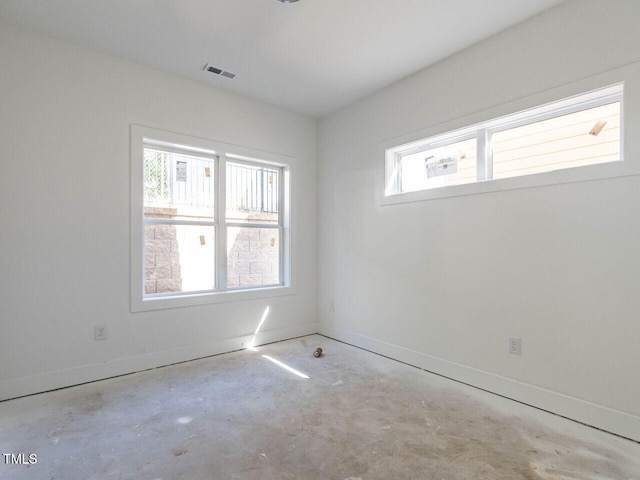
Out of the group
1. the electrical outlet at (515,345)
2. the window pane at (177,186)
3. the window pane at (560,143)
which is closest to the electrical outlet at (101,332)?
the window pane at (177,186)

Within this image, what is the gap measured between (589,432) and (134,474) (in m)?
2.58

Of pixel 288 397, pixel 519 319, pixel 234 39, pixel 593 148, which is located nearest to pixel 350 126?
pixel 234 39

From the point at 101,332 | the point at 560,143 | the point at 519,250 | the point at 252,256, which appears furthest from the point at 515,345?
the point at 101,332

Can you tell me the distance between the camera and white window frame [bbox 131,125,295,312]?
297 centimetres

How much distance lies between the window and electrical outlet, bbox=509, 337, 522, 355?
124 centimetres

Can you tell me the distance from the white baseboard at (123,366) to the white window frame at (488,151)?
209 centimetres

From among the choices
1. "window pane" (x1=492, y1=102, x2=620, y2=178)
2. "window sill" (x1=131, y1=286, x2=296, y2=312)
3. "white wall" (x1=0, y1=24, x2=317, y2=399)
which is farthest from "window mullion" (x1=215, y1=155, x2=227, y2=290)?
"window pane" (x1=492, y1=102, x2=620, y2=178)

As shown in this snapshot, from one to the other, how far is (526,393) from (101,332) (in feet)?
11.1

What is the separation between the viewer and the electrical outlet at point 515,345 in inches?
96.1

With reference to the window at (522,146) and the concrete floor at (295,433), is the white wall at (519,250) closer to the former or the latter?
the window at (522,146)

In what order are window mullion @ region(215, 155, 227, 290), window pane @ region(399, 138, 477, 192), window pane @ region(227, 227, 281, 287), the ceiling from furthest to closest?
window pane @ region(227, 227, 281, 287)
window mullion @ region(215, 155, 227, 290)
window pane @ region(399, 138, 477, 192)
the ceiling

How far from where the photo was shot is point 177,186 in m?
→ 3.33

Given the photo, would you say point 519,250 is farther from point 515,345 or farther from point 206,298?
point 206,298

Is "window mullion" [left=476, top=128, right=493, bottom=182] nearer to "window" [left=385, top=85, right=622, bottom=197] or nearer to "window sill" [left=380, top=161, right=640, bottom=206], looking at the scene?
"window" [left=385, top=85, right=622, bottom=197]
